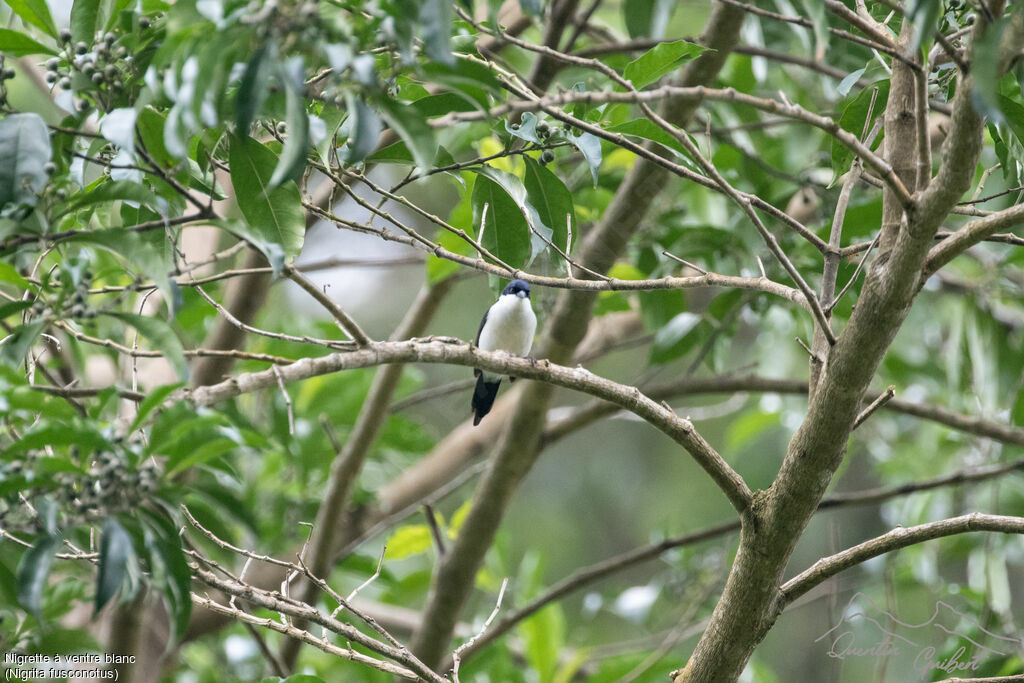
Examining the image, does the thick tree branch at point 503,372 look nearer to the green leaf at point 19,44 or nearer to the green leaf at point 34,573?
the green leaf at point 34,573

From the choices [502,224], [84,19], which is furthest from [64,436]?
[502,224]

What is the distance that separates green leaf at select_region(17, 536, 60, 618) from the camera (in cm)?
141

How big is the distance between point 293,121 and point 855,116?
68.0 inches

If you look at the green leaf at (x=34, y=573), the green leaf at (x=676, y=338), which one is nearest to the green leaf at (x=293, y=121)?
the green leaf at (x=34, y=573)

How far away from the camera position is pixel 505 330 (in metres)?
4.52

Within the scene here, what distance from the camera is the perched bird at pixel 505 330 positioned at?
442 cm

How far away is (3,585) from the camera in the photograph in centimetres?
215

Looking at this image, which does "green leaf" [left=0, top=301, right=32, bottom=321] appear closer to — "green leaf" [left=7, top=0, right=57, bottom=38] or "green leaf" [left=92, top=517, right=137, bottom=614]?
"green leaf" [left=92, top=517, right=137, bottom=614]

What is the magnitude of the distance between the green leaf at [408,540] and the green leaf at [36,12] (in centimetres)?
256

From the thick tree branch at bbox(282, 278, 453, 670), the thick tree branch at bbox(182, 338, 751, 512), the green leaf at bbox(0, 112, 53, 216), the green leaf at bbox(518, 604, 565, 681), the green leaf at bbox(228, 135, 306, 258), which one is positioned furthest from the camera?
the green leaf at bbox(518, 604, 565, 681)

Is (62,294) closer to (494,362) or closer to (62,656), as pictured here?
(494,362)

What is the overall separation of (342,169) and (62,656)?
2439 millimetres

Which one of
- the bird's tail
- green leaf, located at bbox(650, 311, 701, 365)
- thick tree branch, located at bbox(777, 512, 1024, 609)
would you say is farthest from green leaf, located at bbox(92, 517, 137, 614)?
the bird's tail

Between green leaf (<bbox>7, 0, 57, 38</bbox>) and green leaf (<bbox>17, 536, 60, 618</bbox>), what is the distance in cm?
111
